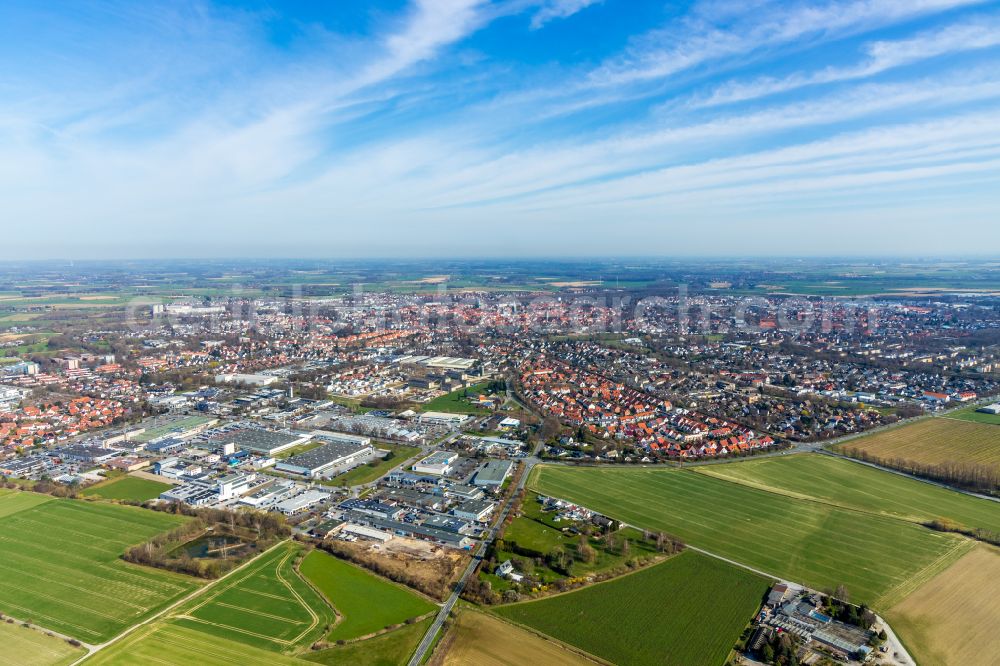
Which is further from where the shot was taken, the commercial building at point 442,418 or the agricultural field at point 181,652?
the commercial building at point 442,418

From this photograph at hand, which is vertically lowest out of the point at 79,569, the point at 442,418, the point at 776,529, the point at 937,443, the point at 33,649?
the point at 33,649

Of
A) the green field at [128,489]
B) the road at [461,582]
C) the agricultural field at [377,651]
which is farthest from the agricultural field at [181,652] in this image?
the green field at [128,489]

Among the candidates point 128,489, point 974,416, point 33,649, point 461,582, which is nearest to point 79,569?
point 33,649

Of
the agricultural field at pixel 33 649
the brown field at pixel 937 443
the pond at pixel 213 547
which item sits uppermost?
the brown field at pixel 937 443

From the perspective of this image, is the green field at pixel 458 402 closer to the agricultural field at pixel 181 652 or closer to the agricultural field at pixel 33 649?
the agricultural field at pixel 181 652

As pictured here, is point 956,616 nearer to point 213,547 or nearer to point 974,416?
point 213,547

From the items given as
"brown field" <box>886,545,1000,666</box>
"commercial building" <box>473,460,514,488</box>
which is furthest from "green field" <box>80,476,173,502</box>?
"brown field" <box>886,545,1000,666</box>

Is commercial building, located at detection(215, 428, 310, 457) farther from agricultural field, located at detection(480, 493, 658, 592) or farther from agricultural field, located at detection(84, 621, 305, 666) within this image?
agricultural field, located at detection(84, 621, 305, 666)
